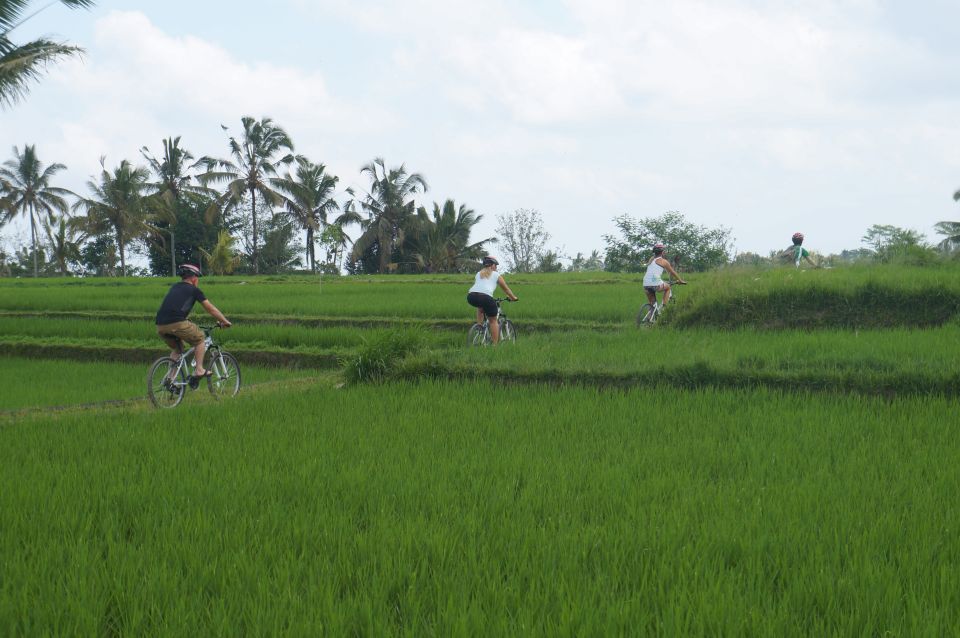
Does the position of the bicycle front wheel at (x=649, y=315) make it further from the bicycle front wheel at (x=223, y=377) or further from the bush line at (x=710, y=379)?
the bicycle front wheel at (x=223, y=377)

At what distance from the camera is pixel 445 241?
3769cm

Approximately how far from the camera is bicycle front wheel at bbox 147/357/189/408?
7906 mm

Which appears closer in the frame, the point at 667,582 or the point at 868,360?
the point at 667,582

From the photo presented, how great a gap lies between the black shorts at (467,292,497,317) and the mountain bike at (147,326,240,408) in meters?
3.28

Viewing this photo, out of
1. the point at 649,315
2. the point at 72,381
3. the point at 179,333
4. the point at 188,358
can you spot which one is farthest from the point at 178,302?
the point at 649,315

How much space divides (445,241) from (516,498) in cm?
3414

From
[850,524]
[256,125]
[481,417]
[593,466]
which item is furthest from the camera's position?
[256,125]

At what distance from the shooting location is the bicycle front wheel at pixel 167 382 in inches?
311

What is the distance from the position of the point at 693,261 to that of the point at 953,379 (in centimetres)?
3611

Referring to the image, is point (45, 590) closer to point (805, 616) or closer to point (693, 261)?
point (805, 616)

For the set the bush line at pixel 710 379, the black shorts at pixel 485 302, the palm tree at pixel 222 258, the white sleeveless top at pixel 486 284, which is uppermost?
the palm tree at pixel 222 258

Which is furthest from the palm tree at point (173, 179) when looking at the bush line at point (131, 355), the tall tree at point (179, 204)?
the bush line at point (131, 355)

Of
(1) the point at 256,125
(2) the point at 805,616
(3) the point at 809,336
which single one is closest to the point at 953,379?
(3) the point at 809,336

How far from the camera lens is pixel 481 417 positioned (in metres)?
5.96
